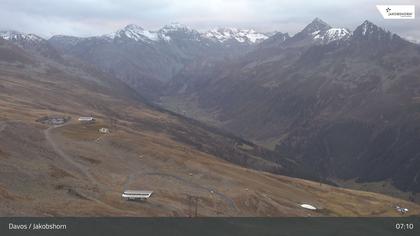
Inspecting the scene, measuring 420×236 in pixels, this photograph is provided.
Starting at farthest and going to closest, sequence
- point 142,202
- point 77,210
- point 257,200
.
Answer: point 257,200, point 142,202, point 77,210

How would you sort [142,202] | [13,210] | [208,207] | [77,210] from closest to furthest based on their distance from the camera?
[13,210], [77,210], [142,202], [208,207]

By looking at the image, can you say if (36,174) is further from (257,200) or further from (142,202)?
(257,200)

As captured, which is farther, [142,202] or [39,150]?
[39,150]
